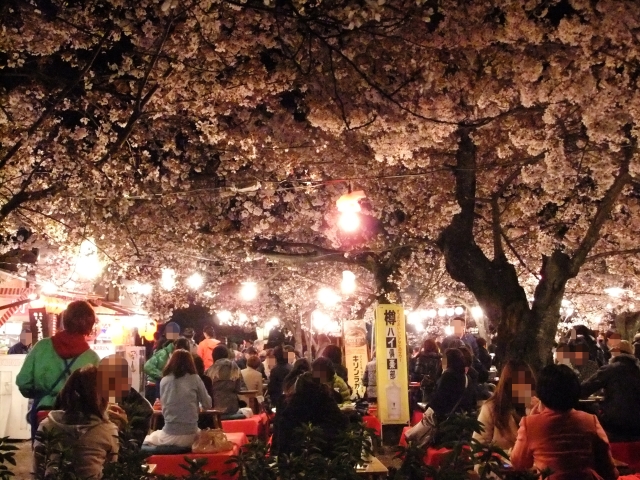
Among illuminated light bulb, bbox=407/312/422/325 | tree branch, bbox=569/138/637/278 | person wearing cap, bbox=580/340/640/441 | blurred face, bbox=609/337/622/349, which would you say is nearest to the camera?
person wearing cap, bbox=580/340/640/441

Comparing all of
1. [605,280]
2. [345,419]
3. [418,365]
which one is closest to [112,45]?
[345,419]

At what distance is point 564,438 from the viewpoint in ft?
13.7

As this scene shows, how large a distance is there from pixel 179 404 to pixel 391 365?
620 cm

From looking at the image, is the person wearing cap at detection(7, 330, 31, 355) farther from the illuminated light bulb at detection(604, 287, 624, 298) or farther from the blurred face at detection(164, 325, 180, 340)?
the illuminated light bulb at detection(604, 287, 624, 298)

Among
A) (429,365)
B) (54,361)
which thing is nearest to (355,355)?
(429,365)

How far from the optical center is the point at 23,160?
10766 millimetres

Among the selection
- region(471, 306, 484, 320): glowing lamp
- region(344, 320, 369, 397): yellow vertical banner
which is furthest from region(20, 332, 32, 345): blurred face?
region(471, 306, 484, 320): glowing lamp

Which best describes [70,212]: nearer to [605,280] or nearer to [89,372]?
[89,372]

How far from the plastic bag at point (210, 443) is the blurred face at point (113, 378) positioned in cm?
306

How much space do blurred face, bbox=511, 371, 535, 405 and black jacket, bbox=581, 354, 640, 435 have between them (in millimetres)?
3132

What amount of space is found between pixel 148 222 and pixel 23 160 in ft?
19.2

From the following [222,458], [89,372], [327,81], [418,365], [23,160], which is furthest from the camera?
[418,365]

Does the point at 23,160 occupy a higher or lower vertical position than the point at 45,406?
higher

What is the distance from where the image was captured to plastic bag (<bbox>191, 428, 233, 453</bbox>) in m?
8.20
